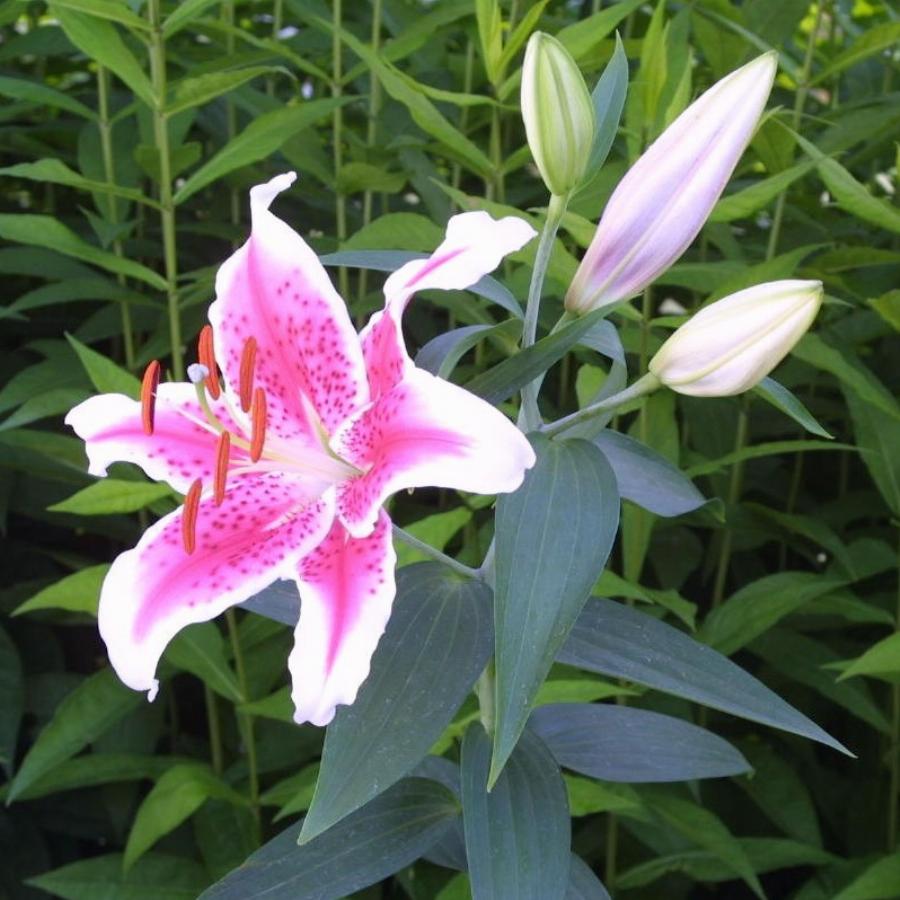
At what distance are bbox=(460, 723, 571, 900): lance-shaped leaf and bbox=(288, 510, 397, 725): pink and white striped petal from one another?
144 millimetres

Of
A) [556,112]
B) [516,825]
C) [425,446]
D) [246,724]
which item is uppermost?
[556,112]

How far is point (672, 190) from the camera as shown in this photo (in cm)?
61

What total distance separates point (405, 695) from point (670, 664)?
13 centimetres

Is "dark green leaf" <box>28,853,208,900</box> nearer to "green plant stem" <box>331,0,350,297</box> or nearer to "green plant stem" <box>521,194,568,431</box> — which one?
"green plant stem" <box>331,0,350,297</box>

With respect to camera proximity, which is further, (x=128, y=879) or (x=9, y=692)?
(x=9, y=692)

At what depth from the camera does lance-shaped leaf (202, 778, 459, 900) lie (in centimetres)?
71

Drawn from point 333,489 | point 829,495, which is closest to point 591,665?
point 333,489

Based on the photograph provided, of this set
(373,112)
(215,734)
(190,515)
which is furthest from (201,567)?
(373,112)

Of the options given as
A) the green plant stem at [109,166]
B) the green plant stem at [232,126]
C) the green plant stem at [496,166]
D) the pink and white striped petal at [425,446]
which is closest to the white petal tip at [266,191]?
the pink and white striped petal at [425,446]

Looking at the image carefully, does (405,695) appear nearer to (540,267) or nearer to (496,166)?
(540,267)

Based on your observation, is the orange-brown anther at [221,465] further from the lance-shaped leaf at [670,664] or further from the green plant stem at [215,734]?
the green plant stem at [215,734]

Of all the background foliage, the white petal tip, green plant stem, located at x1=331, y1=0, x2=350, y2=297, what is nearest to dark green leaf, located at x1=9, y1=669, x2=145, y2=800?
the background foliage

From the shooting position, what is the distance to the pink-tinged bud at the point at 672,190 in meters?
0.59

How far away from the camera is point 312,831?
0.59 m
